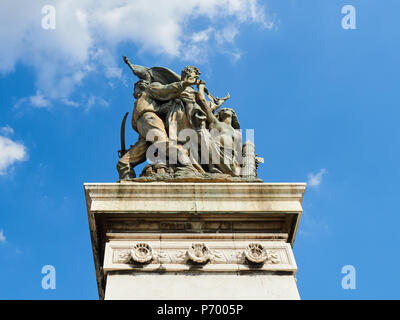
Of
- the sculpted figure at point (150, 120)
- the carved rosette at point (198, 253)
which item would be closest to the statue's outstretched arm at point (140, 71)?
the sculpted figure at point (150, 120)

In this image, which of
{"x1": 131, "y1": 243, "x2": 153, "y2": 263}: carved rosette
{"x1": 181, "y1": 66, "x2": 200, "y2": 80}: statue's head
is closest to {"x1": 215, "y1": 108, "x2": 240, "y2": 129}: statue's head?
{"x1": 181, "y1": 66, "x2": 200, "y2": 80}: statue's head

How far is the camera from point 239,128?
39.0 ft

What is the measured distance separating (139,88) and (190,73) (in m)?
1.16

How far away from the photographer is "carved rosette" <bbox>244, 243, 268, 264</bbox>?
8.76 metres

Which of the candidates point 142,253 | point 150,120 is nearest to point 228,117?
point 150,120

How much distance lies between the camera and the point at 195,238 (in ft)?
30.1

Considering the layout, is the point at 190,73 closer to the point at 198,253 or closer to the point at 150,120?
the point at 150,120

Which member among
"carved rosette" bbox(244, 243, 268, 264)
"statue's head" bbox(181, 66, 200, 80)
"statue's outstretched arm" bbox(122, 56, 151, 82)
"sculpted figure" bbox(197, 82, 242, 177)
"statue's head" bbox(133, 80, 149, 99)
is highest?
"statue's outstretched arm" bbox(122, 56, 151, 82)

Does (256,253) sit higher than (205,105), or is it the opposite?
(205,105)

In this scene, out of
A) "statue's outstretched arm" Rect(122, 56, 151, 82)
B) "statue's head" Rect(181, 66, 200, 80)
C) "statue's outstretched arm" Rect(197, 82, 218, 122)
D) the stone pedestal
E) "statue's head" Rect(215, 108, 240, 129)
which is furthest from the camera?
"statue's outstretched arm" Rect(122, 56, 151, 82)

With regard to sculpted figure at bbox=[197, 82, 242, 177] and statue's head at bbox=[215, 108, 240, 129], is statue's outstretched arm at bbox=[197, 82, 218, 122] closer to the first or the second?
sculpted figure at bbox=[197, 82, 242, 177]

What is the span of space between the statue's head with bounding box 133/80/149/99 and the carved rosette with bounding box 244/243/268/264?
4241mm
